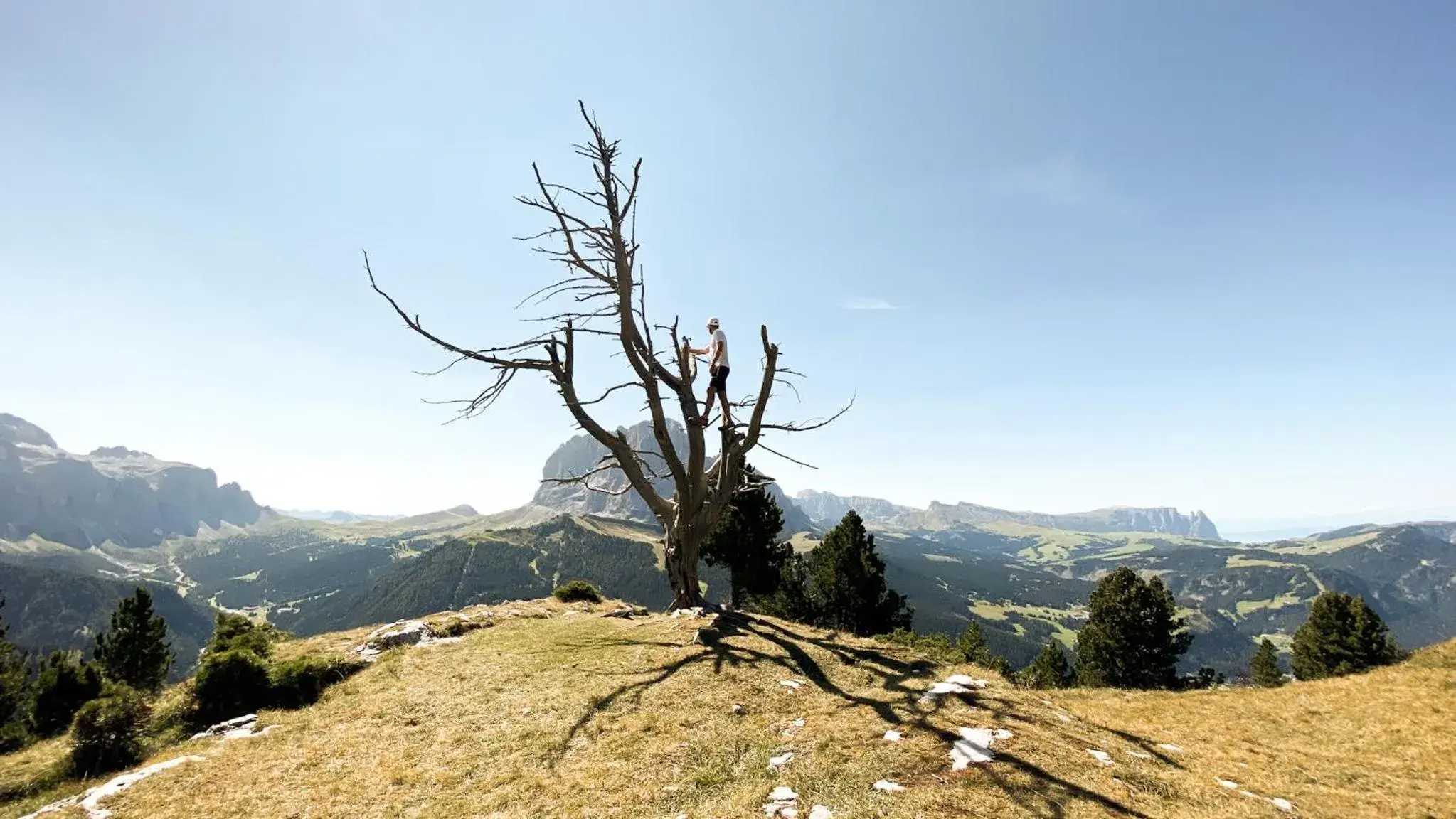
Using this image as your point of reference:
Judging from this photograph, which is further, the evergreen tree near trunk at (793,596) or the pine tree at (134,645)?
the evergreen tree near trunk at (793,596)

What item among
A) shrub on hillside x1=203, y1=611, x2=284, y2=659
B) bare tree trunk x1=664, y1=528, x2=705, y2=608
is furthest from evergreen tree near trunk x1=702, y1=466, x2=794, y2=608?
shrub on hillside x1=203, y1=611, x2=284, y2=659

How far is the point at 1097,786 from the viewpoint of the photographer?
8664 mm

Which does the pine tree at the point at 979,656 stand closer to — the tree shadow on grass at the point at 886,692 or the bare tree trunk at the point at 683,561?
the tree shadow on grass at the point at 886,692

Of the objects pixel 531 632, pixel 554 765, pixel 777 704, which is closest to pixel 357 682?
pixel 531 632

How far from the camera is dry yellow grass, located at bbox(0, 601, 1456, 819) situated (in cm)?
870

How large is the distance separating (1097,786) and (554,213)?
17.6 metres

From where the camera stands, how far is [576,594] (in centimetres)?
2925

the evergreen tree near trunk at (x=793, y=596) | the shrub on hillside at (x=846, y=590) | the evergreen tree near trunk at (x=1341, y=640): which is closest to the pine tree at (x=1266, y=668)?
the evergreen tree near trunk at (x=1341, y=640)

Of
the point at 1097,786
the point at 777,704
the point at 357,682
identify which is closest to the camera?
the point at 1097,786

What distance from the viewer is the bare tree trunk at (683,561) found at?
63.7ft

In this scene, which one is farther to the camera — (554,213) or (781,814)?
(554,213)

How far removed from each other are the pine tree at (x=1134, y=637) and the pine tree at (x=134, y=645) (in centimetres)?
8676

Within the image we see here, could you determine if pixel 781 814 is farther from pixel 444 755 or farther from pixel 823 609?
pixel 823 609

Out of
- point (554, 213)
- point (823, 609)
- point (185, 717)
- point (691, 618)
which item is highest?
point (554, 213)
